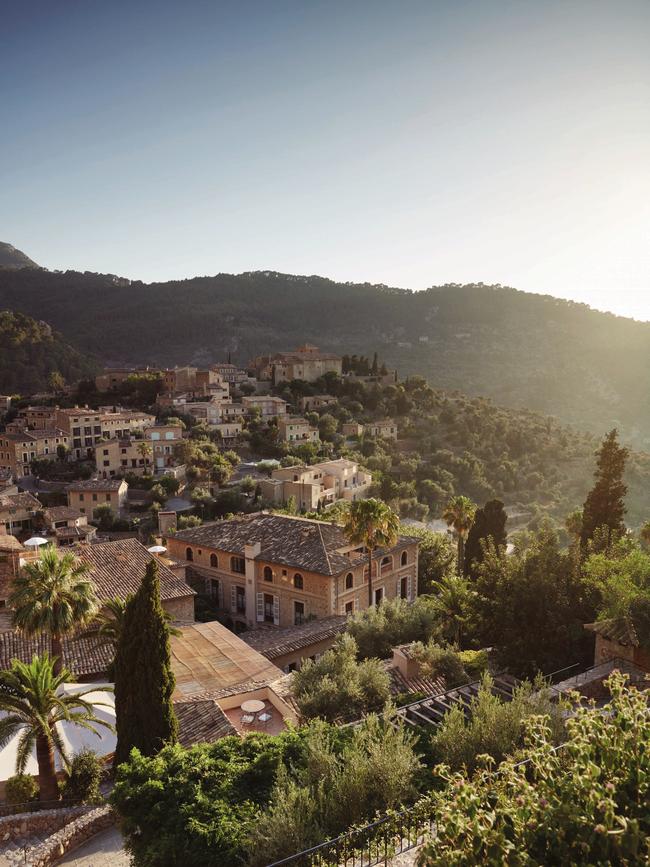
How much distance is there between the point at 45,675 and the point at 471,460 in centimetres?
6831

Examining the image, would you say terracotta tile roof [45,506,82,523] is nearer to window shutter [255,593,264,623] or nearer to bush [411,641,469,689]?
window shutter [255,593,264,623]

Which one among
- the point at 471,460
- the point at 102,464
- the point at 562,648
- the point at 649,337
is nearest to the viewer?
the point at 562,648

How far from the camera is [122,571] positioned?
912 inches

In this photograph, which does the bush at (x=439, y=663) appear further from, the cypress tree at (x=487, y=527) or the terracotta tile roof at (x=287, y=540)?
the cypress tree at (x=487, y=527)

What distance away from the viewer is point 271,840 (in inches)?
289

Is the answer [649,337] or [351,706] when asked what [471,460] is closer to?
[351,706]

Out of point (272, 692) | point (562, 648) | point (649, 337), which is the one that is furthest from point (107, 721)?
point (649, 337)

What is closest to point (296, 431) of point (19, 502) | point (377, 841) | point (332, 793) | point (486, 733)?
point (19, 502)

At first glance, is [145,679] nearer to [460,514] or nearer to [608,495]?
[608,495]

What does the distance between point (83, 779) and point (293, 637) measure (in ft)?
31.6

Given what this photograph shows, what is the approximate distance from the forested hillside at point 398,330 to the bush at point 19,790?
106m

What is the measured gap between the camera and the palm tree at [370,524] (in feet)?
80.6

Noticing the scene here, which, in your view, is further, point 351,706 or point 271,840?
point 351,706

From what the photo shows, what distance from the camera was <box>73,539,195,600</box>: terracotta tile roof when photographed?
2174 centimetres
